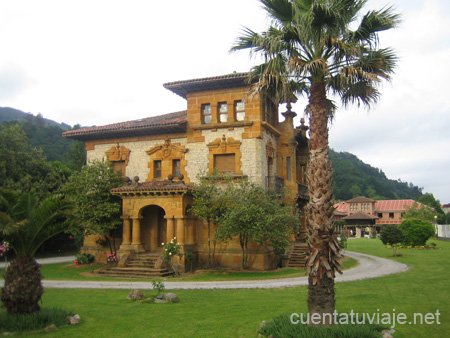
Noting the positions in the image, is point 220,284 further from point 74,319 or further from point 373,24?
point 373,24

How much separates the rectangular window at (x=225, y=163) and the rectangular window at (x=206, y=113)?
95.4 inches

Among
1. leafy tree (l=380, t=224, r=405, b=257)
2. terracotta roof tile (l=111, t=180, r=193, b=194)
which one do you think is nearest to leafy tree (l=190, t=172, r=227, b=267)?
terracotta roof tile (l=111, t=180, r=193, b=194)

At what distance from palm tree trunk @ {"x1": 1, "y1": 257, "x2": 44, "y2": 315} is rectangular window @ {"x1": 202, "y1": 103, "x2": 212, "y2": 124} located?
16.2m

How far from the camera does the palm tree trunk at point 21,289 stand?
10539mm

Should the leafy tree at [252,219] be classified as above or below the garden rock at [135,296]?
above

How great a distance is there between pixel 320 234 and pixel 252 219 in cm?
1228

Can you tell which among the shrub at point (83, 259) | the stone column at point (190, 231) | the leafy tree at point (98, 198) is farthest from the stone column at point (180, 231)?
the shrub at point (83, 259)

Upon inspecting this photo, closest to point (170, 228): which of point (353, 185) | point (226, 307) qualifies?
point (226, 307)

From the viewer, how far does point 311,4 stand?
10.2 meters

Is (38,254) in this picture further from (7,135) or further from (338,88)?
(338,88)

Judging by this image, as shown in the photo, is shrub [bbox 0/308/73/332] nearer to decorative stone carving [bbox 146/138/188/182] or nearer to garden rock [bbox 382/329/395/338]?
garden rock [bbox 382/329/395/338]

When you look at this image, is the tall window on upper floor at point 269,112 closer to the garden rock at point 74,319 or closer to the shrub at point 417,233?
the garden rock at point 74,319

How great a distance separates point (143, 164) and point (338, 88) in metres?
17.1

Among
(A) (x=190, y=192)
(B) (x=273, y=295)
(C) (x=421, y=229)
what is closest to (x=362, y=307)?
(B) (x=273, y=295)
